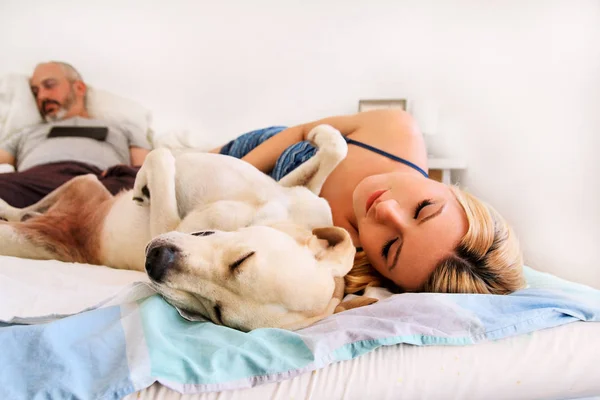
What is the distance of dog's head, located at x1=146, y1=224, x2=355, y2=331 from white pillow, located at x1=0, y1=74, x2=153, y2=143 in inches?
82.1

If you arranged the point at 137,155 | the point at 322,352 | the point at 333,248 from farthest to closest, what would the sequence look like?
the point at 137,155 < the point at 333,248 < the point at 322,352

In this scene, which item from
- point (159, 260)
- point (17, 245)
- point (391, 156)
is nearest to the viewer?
point (159, 260)

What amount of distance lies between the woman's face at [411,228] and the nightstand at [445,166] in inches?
50.7

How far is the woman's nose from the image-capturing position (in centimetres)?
103

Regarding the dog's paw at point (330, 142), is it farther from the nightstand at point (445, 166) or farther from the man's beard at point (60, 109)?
the man's beard at point (60, 109)

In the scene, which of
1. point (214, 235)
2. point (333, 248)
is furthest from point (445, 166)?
point (214, 235)

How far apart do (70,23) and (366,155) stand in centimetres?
226

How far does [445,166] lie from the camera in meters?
2.36

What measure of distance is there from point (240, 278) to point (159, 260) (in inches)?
5.8

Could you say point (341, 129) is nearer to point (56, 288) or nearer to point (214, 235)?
point (214, 235)

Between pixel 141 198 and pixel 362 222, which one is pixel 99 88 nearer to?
pixel 141 198

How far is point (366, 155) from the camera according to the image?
5.03 feet

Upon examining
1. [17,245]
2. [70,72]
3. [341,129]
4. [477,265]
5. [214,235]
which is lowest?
[17,245]

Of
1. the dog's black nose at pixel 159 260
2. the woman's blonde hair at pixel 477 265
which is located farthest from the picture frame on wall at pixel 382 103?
the dog's black nose at pixel 159 260
